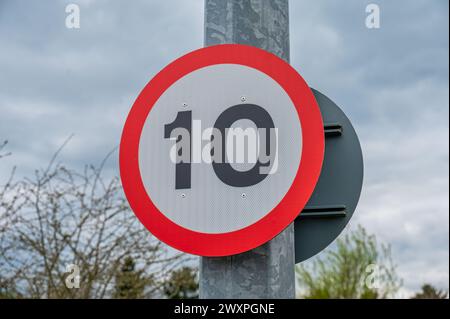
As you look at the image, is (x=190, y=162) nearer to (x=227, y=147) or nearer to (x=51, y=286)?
(x=227, y=147)

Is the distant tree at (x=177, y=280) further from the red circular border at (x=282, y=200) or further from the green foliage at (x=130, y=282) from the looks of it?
the red circular border at (x=282, y=200)

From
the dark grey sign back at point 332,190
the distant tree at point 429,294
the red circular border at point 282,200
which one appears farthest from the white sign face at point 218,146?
the distant tree at point 429,294

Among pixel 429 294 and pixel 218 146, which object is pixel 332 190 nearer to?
pixel 218 146

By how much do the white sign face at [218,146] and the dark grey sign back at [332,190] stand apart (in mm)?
450

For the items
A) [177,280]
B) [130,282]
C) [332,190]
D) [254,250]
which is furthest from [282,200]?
[177,280]

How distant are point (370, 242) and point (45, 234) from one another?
8251 mm

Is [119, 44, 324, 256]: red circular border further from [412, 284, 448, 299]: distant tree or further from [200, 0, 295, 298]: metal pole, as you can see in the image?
[412, 284, 448, 299]: distant tree

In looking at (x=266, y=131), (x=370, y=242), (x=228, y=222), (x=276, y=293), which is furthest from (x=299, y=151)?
(x=370, y=242)

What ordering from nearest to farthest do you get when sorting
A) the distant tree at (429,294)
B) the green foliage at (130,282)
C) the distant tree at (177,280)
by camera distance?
the green foliage at (130,282) → the distant tree at (177,280) → the distant tree at (429,294)

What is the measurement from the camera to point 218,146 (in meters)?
1.94

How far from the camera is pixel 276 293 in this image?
183cm

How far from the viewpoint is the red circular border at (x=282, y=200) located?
1.87m

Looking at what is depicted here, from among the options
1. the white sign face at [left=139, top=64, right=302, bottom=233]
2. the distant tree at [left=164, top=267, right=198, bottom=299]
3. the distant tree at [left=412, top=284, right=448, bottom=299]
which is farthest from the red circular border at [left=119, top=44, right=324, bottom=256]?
the distant tree at [left=412, top=284, right=448, bottom=299]

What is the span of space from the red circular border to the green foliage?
4772 mm
